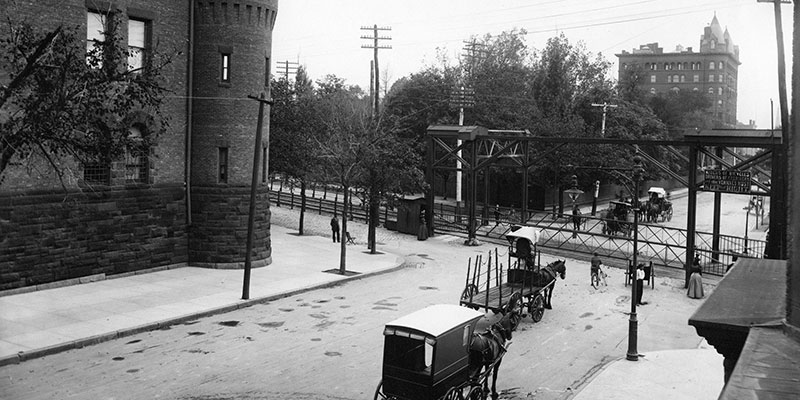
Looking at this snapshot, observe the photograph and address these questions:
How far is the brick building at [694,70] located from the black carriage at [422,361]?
13548cm

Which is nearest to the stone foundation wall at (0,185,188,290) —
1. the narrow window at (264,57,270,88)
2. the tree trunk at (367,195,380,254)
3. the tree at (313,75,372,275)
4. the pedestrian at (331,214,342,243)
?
the narrow window at (264,57,270,88)

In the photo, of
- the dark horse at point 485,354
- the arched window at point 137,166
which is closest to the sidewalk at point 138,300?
the arched window at point 137,166

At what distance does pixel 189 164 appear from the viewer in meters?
29.7

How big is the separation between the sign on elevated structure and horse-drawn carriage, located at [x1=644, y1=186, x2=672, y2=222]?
23.5 m

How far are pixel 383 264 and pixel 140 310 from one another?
12.7 meters

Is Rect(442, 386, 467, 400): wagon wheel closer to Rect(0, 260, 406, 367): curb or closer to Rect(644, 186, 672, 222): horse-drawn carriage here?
Rect(0, 260, 406, 367): curb

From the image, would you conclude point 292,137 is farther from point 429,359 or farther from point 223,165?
point 429,359

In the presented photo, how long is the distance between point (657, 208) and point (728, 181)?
86.0 feet

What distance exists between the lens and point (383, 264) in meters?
31.9

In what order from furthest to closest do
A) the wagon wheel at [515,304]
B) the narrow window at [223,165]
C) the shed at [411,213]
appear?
1. the shed at [411,213]
2. the narrow window at [223,165]
3. the wagon wheel at [515,304]

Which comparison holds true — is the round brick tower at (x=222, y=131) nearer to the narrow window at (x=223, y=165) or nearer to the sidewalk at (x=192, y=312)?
the narrow window at (x=223, y=165)

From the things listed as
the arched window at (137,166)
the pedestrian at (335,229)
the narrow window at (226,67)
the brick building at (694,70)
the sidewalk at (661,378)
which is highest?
the brick building at (694,70)

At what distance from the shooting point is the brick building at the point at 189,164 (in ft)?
86.5

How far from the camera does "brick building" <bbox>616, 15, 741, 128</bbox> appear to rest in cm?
14088
